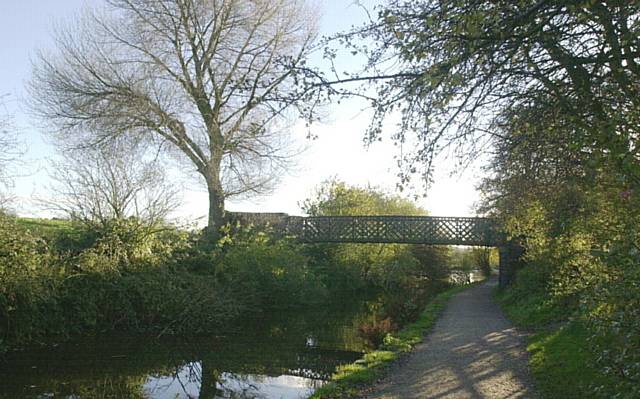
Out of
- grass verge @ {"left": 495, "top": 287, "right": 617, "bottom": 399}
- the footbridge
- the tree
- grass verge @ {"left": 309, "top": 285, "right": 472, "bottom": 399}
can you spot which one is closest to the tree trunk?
the footbridge

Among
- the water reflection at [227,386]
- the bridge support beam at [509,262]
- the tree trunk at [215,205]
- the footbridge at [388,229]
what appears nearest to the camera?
the water reflection at [227,386]

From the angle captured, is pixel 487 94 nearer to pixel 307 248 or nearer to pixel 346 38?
pixel 346 38

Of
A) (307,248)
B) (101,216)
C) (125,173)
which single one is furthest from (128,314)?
(307,248)

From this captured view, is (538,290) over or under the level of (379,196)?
under

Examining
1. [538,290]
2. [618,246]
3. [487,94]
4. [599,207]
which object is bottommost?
[538,290]

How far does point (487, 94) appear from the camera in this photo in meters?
5.94

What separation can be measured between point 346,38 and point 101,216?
12.1m

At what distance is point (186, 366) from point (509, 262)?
1792cm

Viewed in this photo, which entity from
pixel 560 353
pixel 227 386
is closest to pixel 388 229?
pixel 227 386

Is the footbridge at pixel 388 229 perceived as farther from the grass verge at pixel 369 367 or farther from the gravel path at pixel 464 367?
the grass verge at pixel 369 367

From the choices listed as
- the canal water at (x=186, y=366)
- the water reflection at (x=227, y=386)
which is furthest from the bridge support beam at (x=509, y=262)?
the water reflection at (x=227, y=386)

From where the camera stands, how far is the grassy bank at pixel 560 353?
701 cm

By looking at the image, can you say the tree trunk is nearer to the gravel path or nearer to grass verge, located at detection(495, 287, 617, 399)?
the gravel path

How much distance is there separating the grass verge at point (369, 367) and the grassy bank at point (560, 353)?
2.41 m
